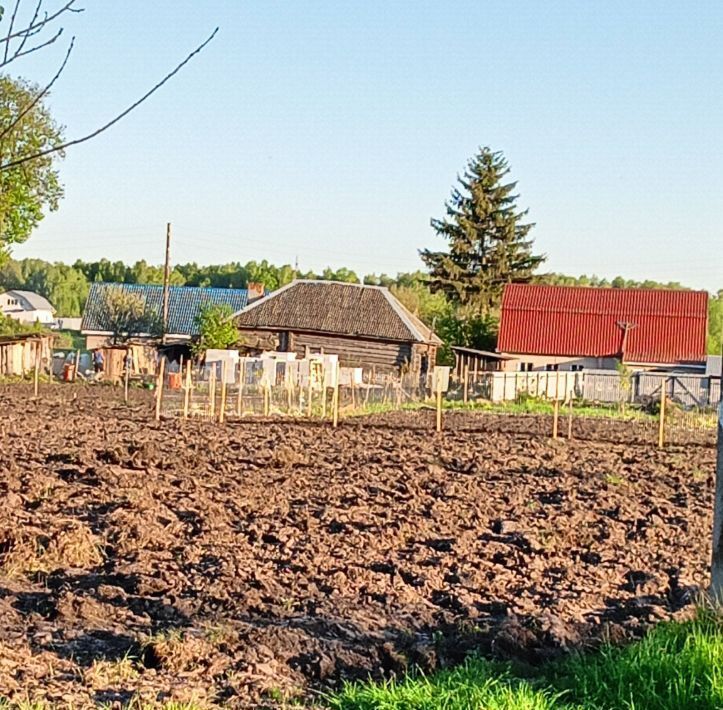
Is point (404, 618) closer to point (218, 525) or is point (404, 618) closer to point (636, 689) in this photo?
point (636, 689)

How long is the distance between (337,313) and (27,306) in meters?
80.0

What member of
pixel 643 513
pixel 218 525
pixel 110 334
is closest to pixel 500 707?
pixel 218 525

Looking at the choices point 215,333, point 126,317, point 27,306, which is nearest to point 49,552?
point 215,333

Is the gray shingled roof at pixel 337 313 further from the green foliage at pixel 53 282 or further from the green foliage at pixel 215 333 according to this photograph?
the green foliage at pixel 53 282

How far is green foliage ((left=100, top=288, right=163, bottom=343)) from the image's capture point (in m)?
Result: 73.6

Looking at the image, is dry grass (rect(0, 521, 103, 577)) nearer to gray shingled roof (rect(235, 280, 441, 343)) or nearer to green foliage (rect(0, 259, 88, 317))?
gray shingled roof (rect(235, 280, 441, 343))

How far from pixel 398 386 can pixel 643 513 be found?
27.1 m

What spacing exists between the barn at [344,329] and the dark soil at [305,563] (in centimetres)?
3974

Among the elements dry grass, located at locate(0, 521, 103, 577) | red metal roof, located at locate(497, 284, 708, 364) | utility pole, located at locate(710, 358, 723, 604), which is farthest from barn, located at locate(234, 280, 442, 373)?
utility pole, located at locate(710, 358, 723, 604)

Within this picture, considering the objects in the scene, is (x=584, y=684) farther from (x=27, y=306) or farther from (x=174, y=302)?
(x=27, y=306)

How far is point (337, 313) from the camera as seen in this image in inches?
2454

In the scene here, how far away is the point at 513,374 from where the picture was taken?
161 ft

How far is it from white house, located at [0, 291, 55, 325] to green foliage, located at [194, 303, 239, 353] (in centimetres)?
7777

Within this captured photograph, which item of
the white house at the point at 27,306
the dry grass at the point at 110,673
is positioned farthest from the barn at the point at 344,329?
the white house at the point at 27,306
